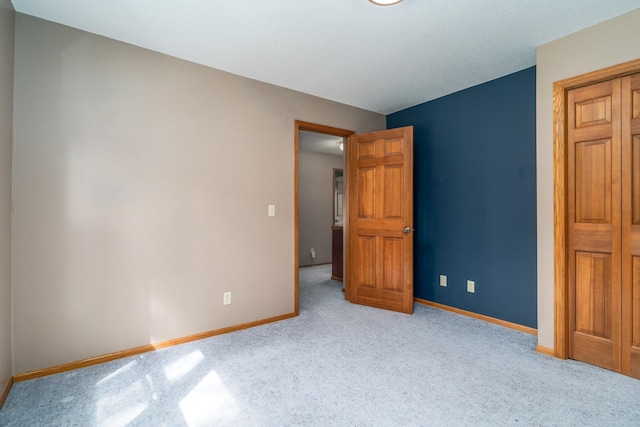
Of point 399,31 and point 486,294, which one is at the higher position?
point 399,31

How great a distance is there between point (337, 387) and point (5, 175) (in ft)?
8.13

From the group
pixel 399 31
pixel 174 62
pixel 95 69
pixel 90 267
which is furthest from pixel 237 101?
pixel 90 267

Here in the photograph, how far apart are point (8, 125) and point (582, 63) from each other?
397cm

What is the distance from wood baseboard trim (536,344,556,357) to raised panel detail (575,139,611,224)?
3.37ft

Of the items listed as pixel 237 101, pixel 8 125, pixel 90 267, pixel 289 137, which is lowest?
pixel 90 267

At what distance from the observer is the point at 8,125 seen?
77.8 inches

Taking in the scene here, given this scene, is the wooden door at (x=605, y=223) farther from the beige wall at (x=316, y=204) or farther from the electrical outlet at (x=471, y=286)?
the beige wall at (x=316, y=204)

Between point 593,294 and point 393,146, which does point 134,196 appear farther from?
point 593,294

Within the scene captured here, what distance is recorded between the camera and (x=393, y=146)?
358cm

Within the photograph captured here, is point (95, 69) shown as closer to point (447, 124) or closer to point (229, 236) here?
point (229, 236)

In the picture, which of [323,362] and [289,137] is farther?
[289,137]

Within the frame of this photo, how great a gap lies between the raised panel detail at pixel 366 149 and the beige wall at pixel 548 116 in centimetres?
166

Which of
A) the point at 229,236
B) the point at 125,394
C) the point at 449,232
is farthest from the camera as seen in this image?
the point at 449,232

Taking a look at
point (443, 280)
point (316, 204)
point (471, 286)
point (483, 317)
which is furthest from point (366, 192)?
point (316, 204)
